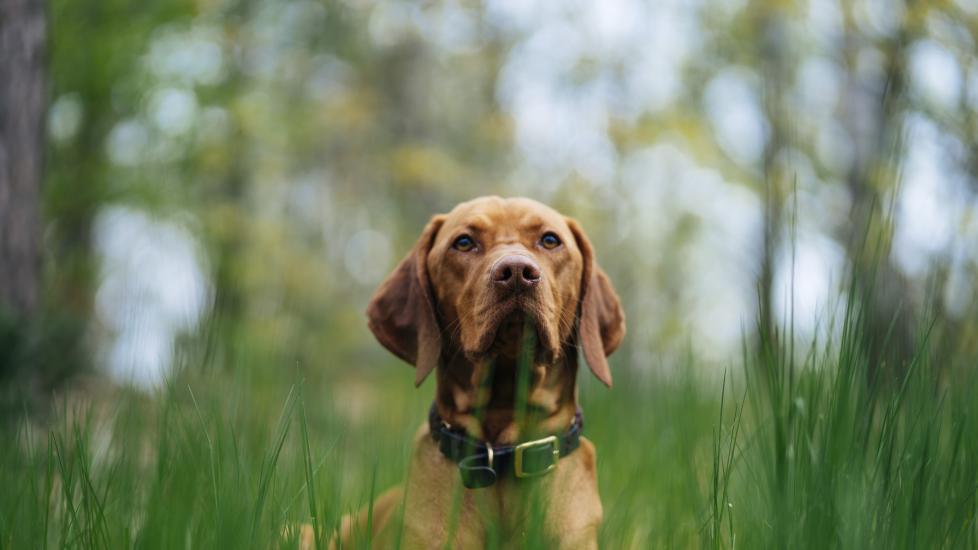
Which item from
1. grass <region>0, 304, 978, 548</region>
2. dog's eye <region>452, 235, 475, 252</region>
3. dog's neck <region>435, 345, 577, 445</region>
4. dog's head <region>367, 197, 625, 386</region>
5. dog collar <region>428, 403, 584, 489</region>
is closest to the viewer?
grass <region>0, 304, 978, 548</region>

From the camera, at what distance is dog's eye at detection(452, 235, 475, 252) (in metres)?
3.19

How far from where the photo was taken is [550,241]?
323 cm

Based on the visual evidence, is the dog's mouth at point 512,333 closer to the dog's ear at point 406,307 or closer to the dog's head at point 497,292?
the dog's head at point 497,292

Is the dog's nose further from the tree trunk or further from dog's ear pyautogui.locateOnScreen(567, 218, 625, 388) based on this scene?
the tree trunk

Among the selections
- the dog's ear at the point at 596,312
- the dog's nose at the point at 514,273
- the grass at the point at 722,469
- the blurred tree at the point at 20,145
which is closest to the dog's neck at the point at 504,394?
the dog's ear at the point at 596,312

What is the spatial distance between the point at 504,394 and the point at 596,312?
0.54 meters

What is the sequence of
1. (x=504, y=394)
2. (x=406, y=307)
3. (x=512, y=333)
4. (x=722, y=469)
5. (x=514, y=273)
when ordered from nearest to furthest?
(x=722, y=469)
(x=514, y=273)
(x=512, y=333)
(x=504, y=394)
(x=406, y=307)

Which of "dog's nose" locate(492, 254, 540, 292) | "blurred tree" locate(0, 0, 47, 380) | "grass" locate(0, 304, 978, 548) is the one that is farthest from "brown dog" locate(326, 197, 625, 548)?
"blurred tree" locate(0, 0, 47, 380)

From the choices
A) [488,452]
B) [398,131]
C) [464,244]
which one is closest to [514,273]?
[464,244]

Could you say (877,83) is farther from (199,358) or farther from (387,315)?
(199,358)

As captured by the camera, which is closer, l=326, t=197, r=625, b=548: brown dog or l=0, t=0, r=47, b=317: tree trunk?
l=326, t=197, r=625, b=548: brown dog

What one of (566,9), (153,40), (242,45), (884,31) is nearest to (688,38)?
(566,9)

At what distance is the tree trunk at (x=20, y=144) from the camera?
5.72m

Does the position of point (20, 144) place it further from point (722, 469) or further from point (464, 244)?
point (722, 469)
